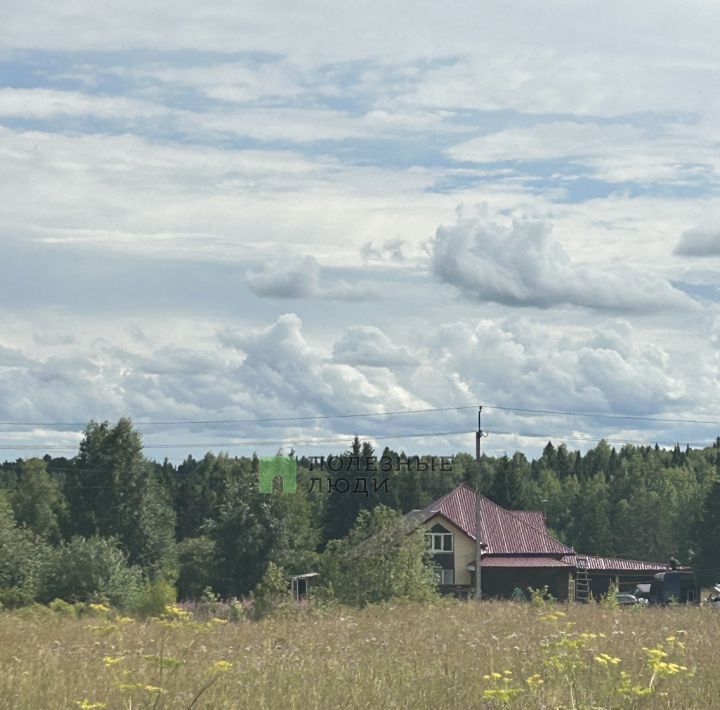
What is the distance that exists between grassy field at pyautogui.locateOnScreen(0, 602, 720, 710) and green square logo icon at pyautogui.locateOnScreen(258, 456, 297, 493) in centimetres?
5947

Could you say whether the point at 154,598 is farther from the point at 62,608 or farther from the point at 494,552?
the point at 494,552

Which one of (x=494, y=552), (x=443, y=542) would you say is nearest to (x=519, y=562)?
(x=494, y=552)

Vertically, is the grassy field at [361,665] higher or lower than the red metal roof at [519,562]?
higher

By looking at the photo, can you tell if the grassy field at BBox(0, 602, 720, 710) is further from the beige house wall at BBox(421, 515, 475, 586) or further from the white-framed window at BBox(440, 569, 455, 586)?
the white-framed window at BBox(440, 569, 455, 586)

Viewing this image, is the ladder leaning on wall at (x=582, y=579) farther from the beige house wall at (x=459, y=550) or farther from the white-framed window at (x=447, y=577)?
the white-framed window at (x=447, y=577)

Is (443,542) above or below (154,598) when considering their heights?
above

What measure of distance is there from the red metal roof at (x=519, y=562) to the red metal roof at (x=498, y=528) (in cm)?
36

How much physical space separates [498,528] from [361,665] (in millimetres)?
62842

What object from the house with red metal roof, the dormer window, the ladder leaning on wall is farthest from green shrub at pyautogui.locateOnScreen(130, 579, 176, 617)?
the ladder leaning on wall

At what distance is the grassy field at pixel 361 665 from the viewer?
910cm

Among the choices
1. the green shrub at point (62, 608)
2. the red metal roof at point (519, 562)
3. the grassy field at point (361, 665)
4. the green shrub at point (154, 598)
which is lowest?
the red metal roof at point (519, 562)

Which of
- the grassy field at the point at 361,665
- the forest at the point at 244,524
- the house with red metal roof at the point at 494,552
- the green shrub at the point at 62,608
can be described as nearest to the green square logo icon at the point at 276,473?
the forest at the point at 244,524

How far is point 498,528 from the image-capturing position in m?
73.1

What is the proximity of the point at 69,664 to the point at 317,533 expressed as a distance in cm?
8483
